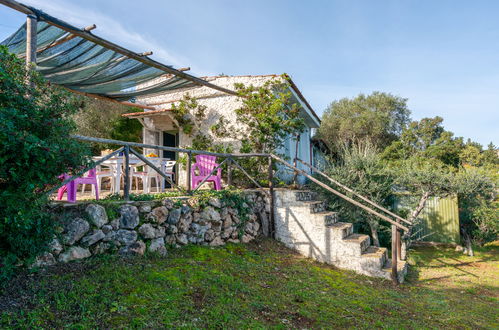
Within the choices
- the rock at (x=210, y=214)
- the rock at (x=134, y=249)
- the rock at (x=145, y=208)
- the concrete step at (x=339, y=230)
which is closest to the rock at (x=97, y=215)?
the rock at (x=134, y=249)

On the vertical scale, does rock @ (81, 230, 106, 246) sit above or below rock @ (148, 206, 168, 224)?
below

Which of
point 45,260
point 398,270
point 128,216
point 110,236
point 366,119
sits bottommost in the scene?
point 398,270

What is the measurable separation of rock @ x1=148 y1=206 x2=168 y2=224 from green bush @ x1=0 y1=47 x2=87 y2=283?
1430 millimetres

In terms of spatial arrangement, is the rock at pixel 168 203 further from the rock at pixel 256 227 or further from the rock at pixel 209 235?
the rock at pixel 256 227

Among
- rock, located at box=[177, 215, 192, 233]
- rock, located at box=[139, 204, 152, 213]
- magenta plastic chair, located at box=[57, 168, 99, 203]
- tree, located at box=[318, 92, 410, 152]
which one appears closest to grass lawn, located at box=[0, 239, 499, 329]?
rock, located at box=[177, 215, 192, 233]

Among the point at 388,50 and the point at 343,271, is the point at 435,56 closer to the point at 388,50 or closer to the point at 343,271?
the point at 388,50

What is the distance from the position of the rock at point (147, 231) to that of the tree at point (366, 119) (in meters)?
18.0

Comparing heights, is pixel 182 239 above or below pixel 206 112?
below

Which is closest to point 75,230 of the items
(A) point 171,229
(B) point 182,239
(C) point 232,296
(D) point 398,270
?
(A) point 171,229

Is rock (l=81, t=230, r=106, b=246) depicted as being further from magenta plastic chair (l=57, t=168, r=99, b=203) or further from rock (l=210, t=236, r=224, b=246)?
rock (l=210, t=236, r=224, b=246)

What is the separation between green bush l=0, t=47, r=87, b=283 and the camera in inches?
86.0

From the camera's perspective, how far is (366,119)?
21.0m

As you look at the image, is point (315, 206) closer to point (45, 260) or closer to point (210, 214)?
point (210, 214)

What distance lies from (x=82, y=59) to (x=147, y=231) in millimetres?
3677
